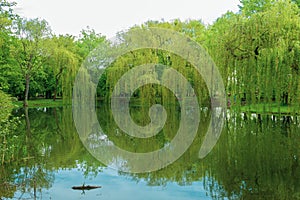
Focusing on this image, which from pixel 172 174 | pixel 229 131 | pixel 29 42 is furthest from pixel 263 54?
pixel 29 42

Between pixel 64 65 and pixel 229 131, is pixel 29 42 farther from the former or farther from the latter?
pixel 229 131

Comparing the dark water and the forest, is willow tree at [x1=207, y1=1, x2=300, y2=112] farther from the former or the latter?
the dark water

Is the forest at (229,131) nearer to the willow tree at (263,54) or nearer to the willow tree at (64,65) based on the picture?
the willow tree at (263,54)

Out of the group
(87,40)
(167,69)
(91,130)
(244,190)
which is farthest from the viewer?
(87,40)

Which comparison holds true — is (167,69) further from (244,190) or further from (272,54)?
(244,190)

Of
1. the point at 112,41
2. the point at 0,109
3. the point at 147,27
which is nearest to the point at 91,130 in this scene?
the point at 0,109

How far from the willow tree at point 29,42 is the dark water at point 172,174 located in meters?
22.7

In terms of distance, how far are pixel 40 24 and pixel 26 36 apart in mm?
1833

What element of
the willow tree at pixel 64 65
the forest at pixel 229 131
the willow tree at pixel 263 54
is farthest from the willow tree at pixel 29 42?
the willow tree at pixel 263 54

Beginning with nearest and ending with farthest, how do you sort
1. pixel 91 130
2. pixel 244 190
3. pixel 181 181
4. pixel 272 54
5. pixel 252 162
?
pixel 244 190, pixel 181 181, pixel 252 162, pixel 272 54, pixel 91 130

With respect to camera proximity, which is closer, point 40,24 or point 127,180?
point 127,180

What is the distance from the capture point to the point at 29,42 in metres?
31.4

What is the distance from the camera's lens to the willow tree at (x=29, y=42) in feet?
102

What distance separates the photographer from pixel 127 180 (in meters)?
6.64
